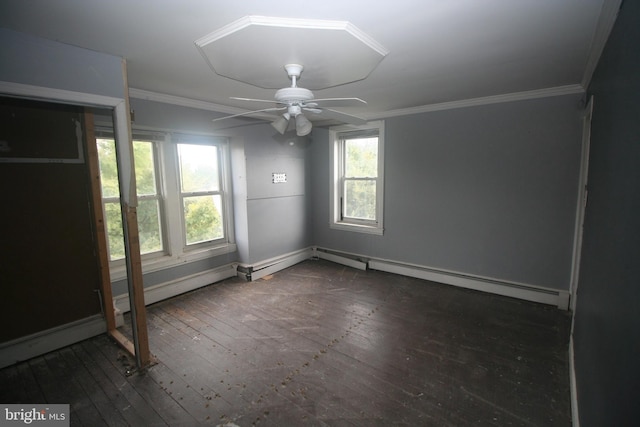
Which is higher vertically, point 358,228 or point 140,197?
point 140,197

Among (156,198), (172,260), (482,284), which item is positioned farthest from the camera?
(482,284)

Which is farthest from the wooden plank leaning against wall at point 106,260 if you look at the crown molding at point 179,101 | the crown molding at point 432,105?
the crown molding at point 432,105

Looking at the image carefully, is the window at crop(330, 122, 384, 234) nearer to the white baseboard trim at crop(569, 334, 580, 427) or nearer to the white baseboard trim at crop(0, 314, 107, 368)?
the white baseboard trim at crop(569, 334, 580, 427)

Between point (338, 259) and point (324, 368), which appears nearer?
point (324, 368)

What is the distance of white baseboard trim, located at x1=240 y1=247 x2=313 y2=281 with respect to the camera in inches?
163

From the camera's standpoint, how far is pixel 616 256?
1.22 m

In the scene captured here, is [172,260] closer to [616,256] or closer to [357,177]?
[357,177]

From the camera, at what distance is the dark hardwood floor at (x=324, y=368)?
73.3 inches

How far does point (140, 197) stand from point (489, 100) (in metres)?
4.25

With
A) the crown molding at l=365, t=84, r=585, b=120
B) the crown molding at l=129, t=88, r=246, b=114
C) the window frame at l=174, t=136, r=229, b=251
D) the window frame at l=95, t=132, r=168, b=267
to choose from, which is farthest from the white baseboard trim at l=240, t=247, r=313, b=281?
the crown molding at l=365, t=84, r=585, b=120

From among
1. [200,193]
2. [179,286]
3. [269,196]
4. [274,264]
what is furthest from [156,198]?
[274,264]

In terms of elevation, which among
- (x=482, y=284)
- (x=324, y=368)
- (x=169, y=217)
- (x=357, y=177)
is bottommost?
(x=324, y=368)

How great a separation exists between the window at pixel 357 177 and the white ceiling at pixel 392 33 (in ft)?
5.43

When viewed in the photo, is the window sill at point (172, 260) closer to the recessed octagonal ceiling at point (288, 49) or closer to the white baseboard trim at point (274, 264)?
the white baseboard trim at point (274, 264)
